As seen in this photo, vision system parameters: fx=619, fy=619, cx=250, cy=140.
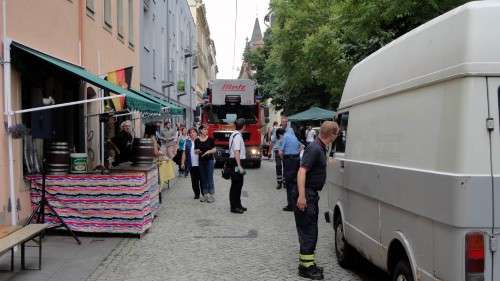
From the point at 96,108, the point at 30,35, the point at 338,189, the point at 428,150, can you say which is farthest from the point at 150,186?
the point at 428,150

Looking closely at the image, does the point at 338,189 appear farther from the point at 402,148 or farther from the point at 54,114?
the point at 54,114

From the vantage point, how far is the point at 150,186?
10.4m

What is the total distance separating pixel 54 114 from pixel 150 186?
127 inches

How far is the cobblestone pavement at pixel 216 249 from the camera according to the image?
24.0 ft

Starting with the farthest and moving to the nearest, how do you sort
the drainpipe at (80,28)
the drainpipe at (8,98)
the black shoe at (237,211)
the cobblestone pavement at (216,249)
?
the drainpipe at (80,28) < the black shoe at (237,211) < the drainpipe at (8,98) < the cobblestone pavement at (216,249)

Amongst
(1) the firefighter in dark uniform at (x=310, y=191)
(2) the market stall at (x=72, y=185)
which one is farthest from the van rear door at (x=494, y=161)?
(2) the market stall at (x=72, y=185)

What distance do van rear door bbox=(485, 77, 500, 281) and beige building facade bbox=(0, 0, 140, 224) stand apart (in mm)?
6439

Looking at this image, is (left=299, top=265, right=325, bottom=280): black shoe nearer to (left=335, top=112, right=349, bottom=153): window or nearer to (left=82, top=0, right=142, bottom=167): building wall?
(left=335, top=112, right=349, bottom=153): window

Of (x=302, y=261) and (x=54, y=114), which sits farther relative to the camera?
(x=54, y=114)

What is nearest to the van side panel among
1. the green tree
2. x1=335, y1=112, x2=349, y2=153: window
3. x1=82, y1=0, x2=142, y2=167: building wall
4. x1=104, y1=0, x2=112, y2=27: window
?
x1=335, y1=112, x2=349, y2=153: window

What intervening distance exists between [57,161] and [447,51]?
7.04 meters

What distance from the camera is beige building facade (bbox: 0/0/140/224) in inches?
349

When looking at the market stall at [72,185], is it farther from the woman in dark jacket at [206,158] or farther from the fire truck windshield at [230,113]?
the fire truck windshield at [230,113]

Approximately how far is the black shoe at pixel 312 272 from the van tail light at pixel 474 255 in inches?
127
